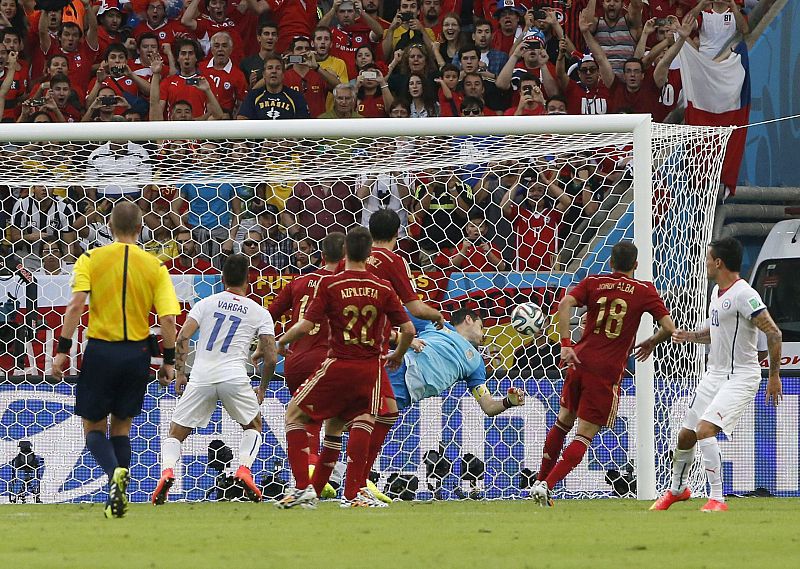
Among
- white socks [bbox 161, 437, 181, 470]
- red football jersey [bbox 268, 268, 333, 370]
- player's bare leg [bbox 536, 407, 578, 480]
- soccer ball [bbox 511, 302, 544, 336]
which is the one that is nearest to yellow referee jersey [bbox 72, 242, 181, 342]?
white socks [bbox 161, 437, 181, 470]

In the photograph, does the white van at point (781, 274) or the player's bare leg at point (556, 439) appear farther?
the white van at point (781, 274)

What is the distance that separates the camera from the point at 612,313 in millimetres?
9242

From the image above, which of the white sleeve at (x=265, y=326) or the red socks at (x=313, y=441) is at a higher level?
the white sleeve at (x=265, y=326)

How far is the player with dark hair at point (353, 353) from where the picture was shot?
8.36 meters

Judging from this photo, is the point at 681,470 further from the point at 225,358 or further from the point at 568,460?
the point at 225,358

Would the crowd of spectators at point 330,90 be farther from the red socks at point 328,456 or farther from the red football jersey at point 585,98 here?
the red socks at point 328,456

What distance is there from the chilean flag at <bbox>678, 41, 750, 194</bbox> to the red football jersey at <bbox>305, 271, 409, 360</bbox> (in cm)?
810

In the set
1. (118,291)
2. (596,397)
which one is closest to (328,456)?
(118,291)

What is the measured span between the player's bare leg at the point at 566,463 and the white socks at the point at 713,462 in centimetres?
87

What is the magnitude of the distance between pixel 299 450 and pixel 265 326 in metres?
0.88

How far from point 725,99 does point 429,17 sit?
3.65 metres

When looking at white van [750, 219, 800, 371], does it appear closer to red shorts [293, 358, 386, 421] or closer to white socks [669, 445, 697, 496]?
white socks [669, 445, 697, 496]

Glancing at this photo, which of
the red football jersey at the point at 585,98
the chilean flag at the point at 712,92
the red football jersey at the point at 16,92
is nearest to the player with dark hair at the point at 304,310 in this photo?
the red football jersey at the point at 585,98

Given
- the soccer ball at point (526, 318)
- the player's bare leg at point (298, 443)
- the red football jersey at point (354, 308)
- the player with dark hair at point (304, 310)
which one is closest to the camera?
the red football jersey at point (354, 308)
